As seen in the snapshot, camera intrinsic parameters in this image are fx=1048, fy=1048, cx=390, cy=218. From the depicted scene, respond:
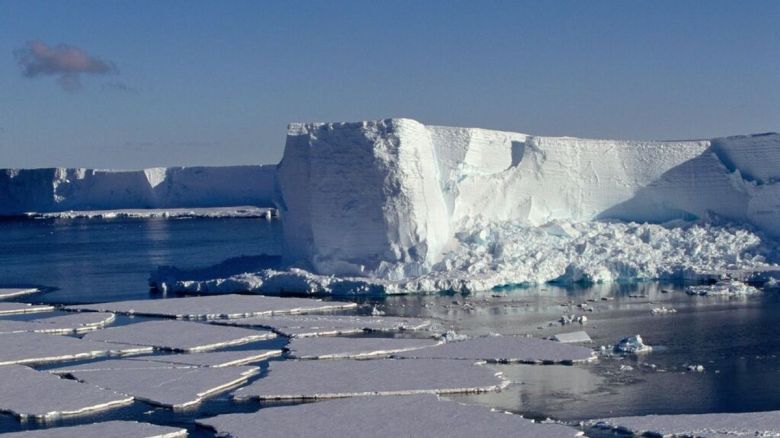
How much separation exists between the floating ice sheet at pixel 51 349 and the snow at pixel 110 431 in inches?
135

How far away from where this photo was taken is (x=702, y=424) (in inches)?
354

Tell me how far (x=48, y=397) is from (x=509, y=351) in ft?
17.1

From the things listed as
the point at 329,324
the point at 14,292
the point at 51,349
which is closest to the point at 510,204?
the point at 329,324

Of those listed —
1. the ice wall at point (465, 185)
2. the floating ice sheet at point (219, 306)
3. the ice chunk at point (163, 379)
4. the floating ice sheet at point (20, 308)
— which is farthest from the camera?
the ice wall at point (465, 185)

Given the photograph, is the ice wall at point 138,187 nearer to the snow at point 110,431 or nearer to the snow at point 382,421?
the snow at point 382,421

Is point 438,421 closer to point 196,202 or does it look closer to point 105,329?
point 105,329

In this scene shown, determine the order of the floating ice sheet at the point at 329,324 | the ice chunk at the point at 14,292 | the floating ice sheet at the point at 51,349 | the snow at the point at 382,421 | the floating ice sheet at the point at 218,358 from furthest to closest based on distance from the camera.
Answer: the ice chunk at the point at 14,292, the floating ice sheet at the point at 329,324, the floating ice sheet at the point at 51,349, the floating ice sheet at the point at 218,358, the snow at the point at 382,421

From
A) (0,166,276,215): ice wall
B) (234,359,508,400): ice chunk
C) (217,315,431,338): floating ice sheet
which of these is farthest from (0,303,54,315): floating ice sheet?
(0,166,276,215): ice wall

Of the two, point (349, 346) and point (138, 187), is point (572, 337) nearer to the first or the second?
point (349, 346)

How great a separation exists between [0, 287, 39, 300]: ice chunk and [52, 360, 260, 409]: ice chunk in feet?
27.3

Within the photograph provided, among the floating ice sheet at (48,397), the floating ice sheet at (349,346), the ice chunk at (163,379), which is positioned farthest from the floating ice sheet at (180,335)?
the floating ice sheet at (48,397)

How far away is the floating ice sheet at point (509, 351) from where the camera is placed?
39.5ft

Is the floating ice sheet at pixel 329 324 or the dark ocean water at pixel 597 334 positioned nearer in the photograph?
the dark ocean water at pixel 597 334

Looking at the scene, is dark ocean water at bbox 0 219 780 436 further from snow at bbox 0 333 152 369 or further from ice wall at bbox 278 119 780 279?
snow at bbox 0 333 152 369
